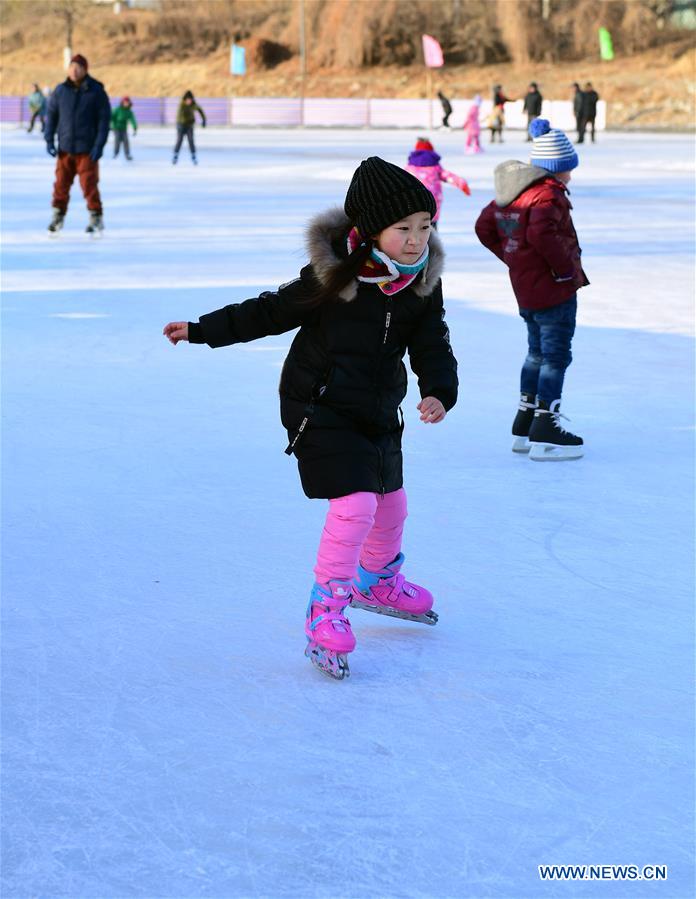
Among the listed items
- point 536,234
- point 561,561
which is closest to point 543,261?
point 536,234

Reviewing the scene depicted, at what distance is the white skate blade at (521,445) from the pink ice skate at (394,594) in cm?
161

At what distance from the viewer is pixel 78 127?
10375 mm

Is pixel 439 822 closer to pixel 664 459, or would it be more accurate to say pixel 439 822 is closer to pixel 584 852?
pixel 584 852

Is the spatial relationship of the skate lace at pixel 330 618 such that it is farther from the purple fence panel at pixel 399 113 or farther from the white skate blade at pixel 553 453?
the purple fence panel at pixel 399 113

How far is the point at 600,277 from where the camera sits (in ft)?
28.8

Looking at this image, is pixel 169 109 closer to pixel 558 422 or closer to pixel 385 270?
pixel 558 422

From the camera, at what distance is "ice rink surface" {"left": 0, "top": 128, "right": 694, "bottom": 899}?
2.00 metres

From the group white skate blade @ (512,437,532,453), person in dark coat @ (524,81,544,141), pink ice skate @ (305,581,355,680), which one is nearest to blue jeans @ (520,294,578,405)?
white skate blade @ (512,437,532,453)

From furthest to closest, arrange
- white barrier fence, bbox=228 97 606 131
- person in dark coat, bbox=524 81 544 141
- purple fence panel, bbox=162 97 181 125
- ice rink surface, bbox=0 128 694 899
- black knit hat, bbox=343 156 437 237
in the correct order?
purple fence panel, bbox=162 97 181 125 < white barrier fence, bbox=228 97 606 131 < person in dark coat, bbox=524 81 544 141 < black knit hat, bbox=343 156 437 237 < ice rink surface, bbox=0 128 694 899

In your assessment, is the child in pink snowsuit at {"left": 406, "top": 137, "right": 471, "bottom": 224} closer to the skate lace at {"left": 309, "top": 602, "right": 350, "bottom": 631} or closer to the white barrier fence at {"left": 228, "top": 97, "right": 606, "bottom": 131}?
the skate lace at {"left": 309, "top": 602, "right": 350, "bottom": 631}

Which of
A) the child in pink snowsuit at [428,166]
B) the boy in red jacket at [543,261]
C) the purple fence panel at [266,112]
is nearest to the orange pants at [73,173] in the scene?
the child in pink snowsuit at [428,166]

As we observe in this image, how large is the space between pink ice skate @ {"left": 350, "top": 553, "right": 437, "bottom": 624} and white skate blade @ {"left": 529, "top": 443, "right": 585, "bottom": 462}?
5.07ft

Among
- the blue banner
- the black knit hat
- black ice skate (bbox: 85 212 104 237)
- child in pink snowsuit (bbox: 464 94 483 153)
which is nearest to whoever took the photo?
the black knit hat

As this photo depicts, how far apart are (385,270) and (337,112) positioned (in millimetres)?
46066
